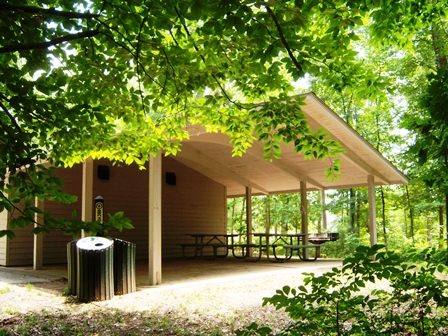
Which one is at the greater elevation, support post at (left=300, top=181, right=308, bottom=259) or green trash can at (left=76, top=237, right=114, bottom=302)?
support post at (left=300, top=181, right=308, bottom=259)

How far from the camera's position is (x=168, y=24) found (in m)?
2.70

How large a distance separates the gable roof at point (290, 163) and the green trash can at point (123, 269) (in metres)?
2.55

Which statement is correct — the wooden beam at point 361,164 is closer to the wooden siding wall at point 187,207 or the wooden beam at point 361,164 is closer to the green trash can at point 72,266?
the wooden siding wall at point 187,207

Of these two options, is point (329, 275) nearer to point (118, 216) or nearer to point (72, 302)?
point (118, 216)

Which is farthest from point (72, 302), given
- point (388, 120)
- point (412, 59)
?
point (388, 120)

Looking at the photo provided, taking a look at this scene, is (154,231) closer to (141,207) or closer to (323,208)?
(141,207)

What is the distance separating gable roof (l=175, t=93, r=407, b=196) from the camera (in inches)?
362

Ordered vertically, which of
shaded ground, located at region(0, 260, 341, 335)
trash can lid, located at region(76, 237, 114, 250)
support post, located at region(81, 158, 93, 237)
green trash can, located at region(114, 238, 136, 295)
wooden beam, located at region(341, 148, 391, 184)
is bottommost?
shaded ground, located at region(0, 260, 341, 335)

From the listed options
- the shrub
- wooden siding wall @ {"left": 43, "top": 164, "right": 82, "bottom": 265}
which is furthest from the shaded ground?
wooden siding wall @ {"left": 43, "top": 164, "right": 82, "bottom": 265}

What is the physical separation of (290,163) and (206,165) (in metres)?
2.92

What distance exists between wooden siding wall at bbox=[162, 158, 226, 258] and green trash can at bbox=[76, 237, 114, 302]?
6977mm

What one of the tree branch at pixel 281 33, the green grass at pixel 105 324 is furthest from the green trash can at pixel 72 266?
the tree branch at pixel 281 33

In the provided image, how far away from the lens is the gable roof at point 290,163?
30.1ft

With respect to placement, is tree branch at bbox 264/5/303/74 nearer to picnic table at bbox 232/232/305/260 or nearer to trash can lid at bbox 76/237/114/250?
trash can lid at bbox 76/237/114/250
